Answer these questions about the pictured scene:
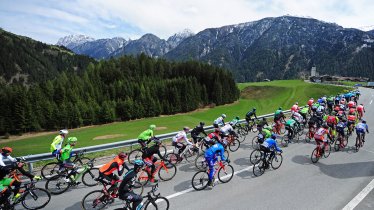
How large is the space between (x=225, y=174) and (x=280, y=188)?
8.57ft

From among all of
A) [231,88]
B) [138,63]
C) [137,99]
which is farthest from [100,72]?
[231,88]

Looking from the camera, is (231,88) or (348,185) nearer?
(348,185)

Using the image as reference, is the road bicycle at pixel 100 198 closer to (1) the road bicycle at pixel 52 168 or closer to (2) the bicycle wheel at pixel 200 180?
(1) the road bicycle at pixel 52 168

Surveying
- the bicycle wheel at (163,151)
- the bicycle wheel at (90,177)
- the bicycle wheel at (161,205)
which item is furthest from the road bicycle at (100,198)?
the bicycle wheel at (163,151)

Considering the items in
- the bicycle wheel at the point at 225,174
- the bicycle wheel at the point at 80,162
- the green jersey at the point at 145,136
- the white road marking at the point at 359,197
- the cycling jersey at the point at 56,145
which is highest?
the cycling jersey at the point at 56,145

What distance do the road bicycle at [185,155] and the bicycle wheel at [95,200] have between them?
190 inches

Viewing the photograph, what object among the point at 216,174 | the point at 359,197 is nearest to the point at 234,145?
the point at 216,174

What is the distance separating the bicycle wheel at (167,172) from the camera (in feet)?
40.0

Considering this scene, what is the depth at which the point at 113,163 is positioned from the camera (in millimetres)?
9633

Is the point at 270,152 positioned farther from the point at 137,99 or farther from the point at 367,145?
the point at 137,99

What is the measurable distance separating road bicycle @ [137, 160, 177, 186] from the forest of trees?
51.2 metres

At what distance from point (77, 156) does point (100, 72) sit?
242ft

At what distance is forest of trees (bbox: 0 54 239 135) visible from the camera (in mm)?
56938

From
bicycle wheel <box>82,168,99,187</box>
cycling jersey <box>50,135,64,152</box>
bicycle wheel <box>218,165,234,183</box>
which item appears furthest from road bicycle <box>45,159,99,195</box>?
bicycle wheel <box>218,165,234,183</box>
